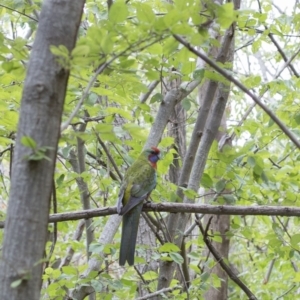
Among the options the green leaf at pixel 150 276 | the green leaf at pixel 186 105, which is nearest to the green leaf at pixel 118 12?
the green leaf at pixel 186 105

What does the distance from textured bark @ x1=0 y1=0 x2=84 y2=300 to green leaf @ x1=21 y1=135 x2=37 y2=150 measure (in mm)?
17

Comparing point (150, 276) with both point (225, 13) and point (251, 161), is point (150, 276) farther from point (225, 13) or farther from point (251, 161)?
point (225, 13)

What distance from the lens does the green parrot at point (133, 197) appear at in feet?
8.95

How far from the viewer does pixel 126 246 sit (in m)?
2.75

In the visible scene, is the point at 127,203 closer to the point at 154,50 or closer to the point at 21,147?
the point at 154,50

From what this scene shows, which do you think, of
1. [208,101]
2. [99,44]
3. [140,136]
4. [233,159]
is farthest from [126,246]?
[99,44]

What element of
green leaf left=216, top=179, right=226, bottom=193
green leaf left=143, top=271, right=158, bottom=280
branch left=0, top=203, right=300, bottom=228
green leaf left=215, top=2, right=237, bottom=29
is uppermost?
green leaf left=215, top=2, right=237, bottom=29

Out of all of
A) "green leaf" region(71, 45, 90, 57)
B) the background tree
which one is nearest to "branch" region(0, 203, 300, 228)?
the background tree

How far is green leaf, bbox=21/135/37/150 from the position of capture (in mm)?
1034

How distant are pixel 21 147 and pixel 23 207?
0.13 metres

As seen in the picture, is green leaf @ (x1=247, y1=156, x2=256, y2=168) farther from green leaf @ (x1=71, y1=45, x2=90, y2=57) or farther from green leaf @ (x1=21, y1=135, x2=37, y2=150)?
green leaf @ (x1=21, y1=135, x2=37, y2=150)

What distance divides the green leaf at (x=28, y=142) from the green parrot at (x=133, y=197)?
152 centimetres

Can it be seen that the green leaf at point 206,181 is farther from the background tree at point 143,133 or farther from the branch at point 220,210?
the branch at point 220,210

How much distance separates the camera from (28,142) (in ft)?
3.40
